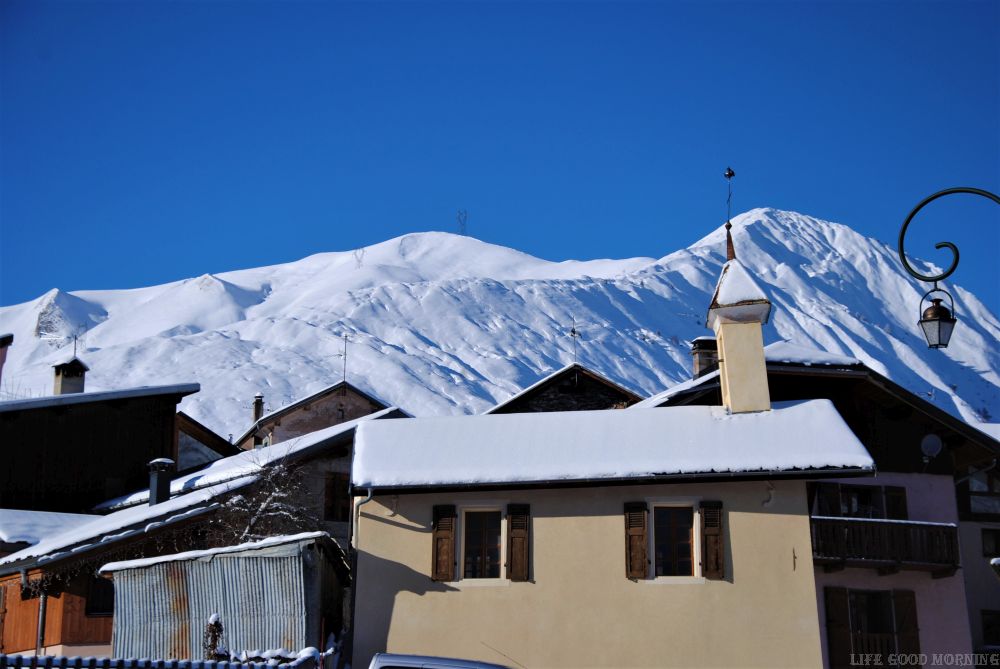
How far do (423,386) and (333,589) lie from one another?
10426 centimetres

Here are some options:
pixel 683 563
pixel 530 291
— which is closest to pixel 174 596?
pixel 683 563

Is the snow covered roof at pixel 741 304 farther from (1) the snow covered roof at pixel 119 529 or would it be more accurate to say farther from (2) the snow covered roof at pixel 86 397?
(2) the snow covered roof at pixel 86 397

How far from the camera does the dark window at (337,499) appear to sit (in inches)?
1227

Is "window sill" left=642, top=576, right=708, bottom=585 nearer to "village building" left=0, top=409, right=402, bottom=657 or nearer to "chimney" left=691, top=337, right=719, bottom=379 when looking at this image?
"village building" left=0, top=409, right=402, bottom=657

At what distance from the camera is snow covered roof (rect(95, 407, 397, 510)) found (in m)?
30.7

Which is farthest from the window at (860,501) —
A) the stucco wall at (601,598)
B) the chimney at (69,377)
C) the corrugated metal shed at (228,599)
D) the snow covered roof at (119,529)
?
the chimney at (69,377)

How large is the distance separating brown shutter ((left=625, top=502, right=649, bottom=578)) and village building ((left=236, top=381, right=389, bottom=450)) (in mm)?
28413

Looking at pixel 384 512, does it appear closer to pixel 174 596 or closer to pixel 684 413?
pixel 174 596

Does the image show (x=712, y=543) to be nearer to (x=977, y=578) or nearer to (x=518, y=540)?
(x=518, y=540)

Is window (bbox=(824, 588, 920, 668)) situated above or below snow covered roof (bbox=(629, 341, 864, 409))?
below

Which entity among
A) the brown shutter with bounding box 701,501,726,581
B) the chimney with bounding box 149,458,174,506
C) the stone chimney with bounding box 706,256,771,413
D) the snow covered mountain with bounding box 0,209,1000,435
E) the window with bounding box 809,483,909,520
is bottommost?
the brown shutter with bounding box 701,501,726,581

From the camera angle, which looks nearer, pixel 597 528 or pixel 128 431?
pixel 597 528

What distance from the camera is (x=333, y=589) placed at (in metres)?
23.8

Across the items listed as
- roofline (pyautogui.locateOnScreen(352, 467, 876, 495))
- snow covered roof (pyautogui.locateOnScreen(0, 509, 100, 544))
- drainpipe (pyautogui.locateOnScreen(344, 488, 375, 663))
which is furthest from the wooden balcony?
snow covered roof (pyautogui.locateOnScreen(0, 509, 100, 544))
